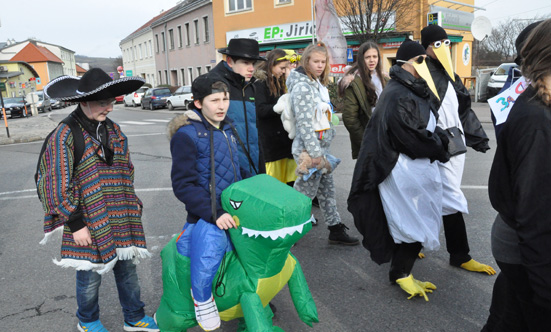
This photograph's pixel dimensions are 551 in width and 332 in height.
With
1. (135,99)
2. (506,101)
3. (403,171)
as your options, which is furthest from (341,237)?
(135,99)

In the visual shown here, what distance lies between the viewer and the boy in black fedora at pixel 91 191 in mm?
2574

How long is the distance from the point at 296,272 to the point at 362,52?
2.82 meters

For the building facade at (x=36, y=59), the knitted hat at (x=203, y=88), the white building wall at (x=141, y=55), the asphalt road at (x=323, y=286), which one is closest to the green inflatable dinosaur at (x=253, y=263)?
the knitted hat at (x=203, y=88)

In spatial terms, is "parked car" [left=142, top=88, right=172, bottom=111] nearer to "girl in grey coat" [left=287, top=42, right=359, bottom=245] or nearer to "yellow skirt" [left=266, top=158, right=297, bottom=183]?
"yellow skirt" [left=266, top=158, right=297, bottom=183]

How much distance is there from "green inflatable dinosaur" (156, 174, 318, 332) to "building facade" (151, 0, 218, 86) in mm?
30151

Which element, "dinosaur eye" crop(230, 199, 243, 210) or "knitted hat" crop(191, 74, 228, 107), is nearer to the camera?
"dinosaur eye" crop(230, 199, 243, 210)

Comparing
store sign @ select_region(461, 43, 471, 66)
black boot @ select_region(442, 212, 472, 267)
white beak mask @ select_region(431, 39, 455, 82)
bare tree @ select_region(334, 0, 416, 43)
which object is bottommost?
black boot @ select_region(442, 212, 472, 267)

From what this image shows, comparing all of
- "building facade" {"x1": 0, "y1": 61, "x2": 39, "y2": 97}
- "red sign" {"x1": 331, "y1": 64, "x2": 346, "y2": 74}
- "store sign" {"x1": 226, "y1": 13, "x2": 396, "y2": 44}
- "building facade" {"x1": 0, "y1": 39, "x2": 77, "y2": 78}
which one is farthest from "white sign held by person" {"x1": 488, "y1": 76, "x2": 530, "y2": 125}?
"building facade" {"x1": 0, "y1": 39, "x2": 77, "y2": 78}

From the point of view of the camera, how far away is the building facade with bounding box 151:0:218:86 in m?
32.3

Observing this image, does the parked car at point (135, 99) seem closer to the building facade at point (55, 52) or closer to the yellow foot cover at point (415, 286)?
the yellow foot cover at point (415, 286)

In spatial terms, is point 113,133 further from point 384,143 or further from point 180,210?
point 180,210

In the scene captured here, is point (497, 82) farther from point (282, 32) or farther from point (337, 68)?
point (282, 32)

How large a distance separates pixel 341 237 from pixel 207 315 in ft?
7.99

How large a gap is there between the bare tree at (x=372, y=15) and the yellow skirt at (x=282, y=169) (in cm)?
1581
